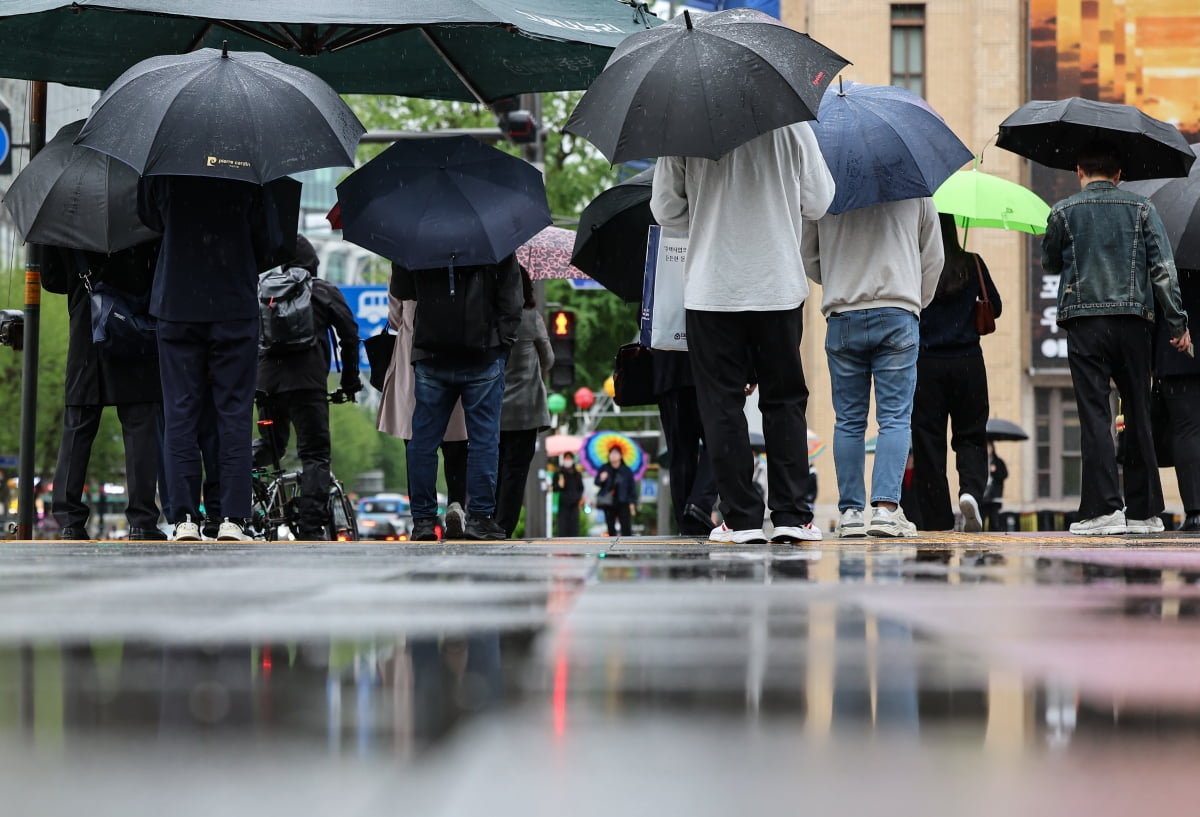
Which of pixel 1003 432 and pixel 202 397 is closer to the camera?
pixel 202 397

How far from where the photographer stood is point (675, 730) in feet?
6.47

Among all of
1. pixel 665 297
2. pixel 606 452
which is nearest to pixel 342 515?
pixel 665 297

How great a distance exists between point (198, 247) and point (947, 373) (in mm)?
3852

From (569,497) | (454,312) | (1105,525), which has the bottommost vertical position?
(569,497)

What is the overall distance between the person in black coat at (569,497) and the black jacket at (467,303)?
18.9 metres

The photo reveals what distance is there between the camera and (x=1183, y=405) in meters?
9.12

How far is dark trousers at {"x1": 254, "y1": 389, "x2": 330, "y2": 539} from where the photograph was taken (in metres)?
10.0

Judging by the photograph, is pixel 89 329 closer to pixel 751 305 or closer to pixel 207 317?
pixel 207 317

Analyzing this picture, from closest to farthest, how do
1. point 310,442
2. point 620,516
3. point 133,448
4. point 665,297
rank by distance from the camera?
1. point 665,297
2. point 133,448
3. point 310,442
4. point 620,516

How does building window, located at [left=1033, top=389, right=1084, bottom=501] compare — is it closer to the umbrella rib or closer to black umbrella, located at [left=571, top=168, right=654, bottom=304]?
the umbrella rib

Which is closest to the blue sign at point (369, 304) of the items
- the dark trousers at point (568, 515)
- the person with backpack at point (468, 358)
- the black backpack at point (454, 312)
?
the dark trousers at point (568, 515)

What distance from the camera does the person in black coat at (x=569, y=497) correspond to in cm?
2745

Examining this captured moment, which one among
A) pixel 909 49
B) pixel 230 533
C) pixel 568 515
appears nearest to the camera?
pixel 230 533

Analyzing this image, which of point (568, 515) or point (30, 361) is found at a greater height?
point (30, 361)
